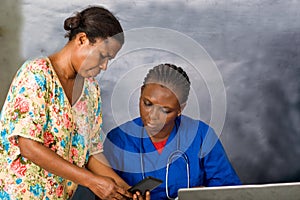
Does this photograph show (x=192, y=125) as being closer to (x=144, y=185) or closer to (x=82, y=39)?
(x=144, y=185)

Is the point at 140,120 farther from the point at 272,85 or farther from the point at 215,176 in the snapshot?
the point at 272,85

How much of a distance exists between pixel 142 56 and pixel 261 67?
2.32 ft

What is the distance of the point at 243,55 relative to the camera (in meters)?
3.27

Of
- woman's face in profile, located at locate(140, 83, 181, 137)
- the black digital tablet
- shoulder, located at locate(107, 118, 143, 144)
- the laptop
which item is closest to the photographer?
the laptop

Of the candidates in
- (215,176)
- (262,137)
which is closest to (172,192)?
(215,176)

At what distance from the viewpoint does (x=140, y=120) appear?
2.65 metres

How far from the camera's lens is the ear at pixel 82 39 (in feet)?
6.62

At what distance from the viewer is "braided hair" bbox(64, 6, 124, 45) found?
6.59ft

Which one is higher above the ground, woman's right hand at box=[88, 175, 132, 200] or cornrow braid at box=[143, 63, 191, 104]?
cornrow braid at box=[143, 63, 191, 104]

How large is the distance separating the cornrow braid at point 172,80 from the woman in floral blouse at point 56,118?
0.49 m

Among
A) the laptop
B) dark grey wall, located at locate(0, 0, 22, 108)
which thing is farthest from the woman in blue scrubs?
the laptop

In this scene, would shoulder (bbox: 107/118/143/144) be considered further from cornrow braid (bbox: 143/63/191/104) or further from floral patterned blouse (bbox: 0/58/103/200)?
floral patterned blouse (bbox: 0/58/103/200)

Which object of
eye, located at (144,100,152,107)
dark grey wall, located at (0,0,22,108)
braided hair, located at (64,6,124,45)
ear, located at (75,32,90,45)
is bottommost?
eye, located at (144,100,152,107)

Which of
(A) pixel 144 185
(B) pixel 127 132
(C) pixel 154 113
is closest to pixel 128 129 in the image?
(B) pixel 127 132
